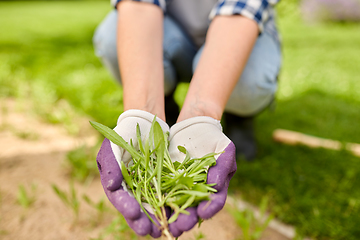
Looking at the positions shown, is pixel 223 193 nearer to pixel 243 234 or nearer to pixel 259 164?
pixel 243 234

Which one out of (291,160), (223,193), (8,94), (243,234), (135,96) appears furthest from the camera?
(8,94)

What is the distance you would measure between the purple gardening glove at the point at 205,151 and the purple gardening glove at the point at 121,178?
0.08 meters

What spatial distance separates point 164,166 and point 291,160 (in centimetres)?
124

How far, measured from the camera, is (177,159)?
0.97m

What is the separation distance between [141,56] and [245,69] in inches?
24.1

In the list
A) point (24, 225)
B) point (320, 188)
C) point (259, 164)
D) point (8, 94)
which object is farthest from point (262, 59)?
point (8, 94)

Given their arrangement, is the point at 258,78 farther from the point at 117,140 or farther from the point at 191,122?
the point at 117,140

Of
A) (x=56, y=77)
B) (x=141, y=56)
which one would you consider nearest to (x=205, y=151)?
(x=141, y=56)

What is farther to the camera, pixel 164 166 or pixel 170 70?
pixel 170 70

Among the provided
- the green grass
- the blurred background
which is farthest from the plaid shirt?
the green grass

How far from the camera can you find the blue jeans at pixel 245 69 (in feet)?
5.00

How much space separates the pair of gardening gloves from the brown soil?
0.44m

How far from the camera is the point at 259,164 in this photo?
1.78 meters

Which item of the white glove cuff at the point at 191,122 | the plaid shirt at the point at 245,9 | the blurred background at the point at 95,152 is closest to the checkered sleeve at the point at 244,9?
the plaid shirt at the point at 245,9
